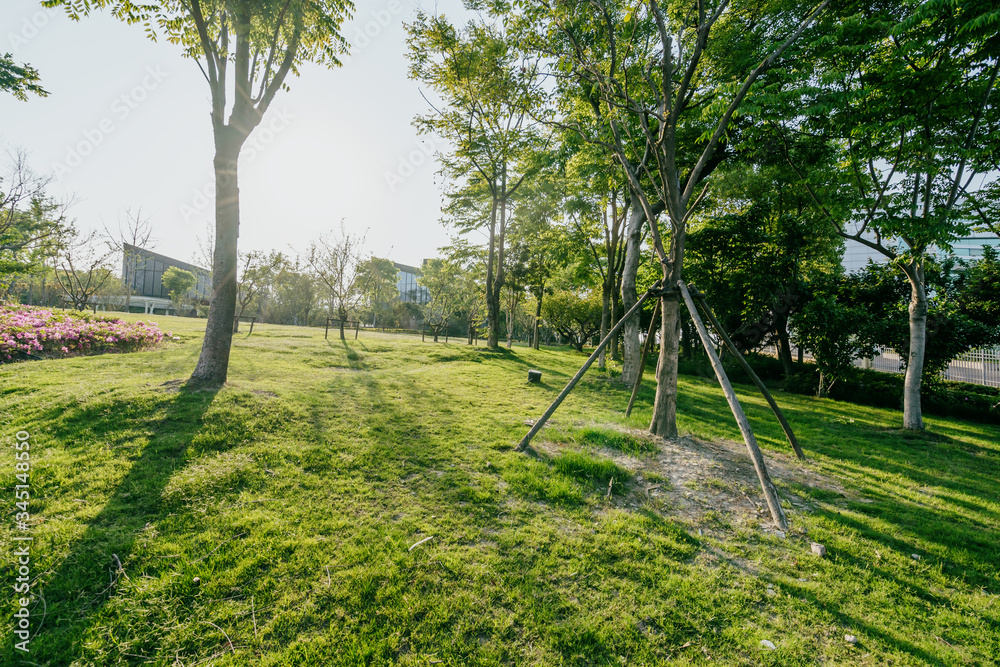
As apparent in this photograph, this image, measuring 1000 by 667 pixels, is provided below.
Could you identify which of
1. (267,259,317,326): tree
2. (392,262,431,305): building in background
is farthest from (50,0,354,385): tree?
(392,262,431,305): building in background

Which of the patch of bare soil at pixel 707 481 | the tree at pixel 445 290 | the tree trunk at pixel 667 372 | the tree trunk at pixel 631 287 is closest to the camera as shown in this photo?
the patch of bare soil at pixel 707 481

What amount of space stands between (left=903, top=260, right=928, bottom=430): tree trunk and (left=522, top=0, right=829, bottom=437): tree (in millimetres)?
5509

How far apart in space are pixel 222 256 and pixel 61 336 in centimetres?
663

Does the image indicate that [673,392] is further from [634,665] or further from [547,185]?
[547,185]

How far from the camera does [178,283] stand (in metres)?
50.2

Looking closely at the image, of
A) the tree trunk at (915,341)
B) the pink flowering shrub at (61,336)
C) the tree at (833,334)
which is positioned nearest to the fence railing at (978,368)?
the tree at (833,334)

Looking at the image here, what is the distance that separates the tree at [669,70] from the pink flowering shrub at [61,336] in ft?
42.8

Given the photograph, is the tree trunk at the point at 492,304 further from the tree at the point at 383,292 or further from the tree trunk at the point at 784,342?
the tree at the point at 383,292

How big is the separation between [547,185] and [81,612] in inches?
865

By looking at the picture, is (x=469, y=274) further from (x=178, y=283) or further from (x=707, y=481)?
(x=178, y=283)

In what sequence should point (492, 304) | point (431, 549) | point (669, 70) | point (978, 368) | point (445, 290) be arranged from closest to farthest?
point (431, 549), point (669, 70), point (978, 368), point (492, 304), point (445, 290)

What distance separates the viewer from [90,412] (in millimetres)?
4945

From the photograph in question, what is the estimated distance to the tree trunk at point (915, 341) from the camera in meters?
8.49

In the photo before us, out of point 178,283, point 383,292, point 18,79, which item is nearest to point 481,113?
point 18,79
